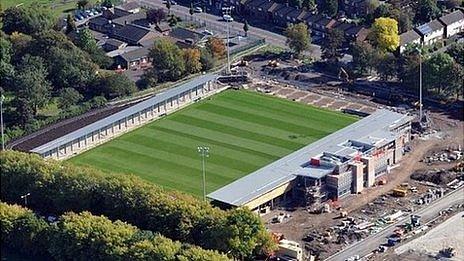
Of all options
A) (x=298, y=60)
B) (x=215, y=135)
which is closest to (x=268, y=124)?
(x=215, y=135)

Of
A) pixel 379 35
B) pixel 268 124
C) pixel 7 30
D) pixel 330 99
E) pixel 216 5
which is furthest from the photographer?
pixel 216 5

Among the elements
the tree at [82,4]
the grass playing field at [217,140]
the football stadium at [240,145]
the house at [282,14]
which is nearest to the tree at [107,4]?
the tree at [82,4]

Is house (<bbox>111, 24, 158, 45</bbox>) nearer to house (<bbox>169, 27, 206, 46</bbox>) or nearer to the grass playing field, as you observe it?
house (<bbox>169, 27, 206, 46</bbox>)

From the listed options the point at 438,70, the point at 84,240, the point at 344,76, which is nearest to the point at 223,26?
the point at 344,76

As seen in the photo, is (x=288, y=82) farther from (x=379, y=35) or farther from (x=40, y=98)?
(x=40, y=98)

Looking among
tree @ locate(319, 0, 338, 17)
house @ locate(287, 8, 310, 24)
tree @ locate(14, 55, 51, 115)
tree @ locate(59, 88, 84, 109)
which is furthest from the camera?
tree @ locate(319, 0, 338, 17)

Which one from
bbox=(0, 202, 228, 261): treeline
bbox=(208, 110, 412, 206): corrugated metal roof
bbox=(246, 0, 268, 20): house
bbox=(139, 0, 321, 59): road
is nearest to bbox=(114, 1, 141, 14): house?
bbox=(139, 0, 321, 59): road
